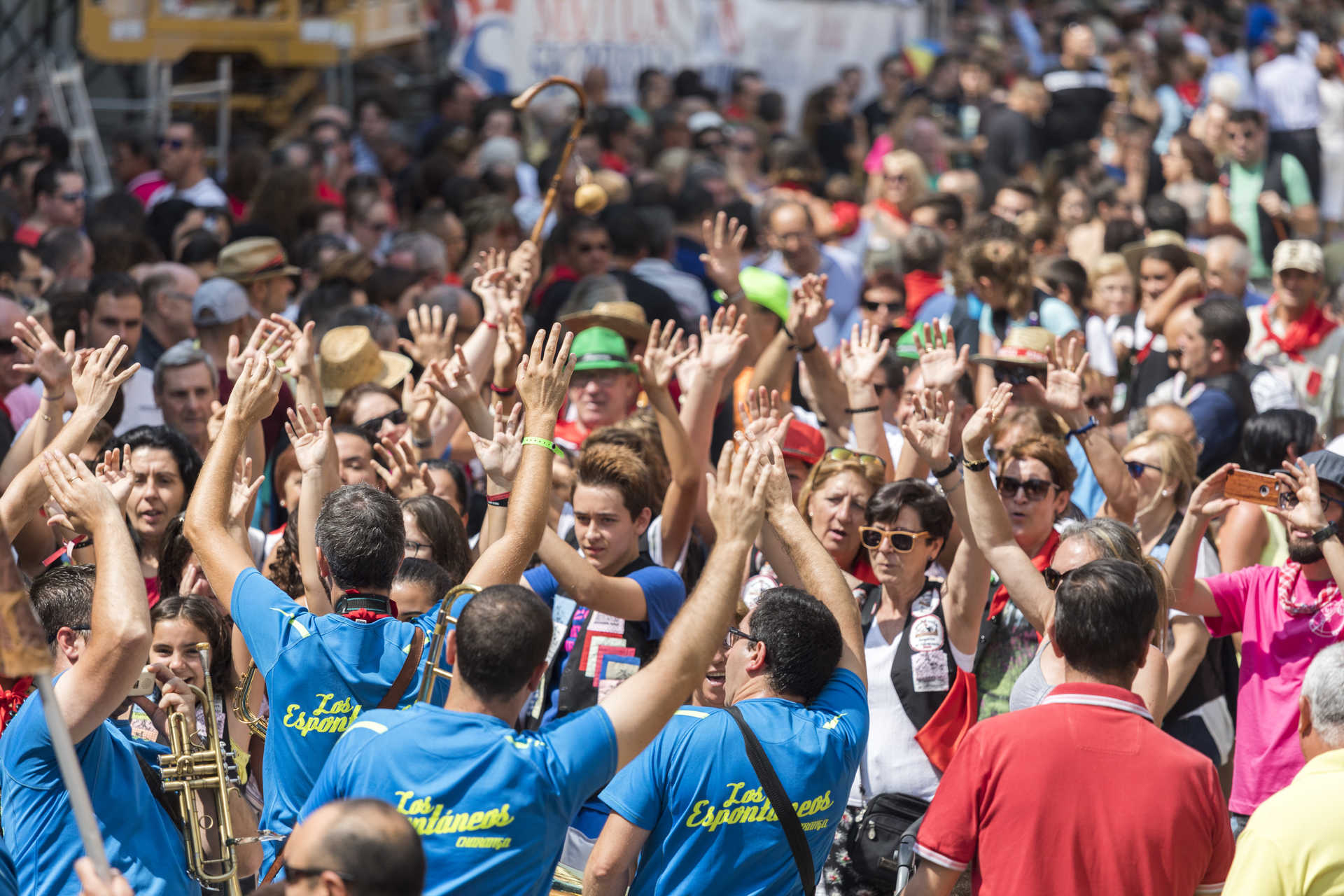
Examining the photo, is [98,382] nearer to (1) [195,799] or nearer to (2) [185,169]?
(1) [195,799]

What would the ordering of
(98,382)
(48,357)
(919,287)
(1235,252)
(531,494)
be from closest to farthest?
1. (531,494)
2. (98,382)
3. (48,357)
4. (919,287)
5. (1235,252)

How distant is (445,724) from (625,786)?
633mm

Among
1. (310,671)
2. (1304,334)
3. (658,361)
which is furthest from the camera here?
(1304,334)

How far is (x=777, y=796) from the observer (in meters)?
3.53

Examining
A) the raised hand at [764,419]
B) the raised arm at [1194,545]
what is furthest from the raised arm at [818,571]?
the raised arm at [1194,545]

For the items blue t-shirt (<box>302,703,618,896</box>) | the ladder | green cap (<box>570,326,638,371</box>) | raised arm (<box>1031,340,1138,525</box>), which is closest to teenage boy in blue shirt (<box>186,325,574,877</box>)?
blue t-shirt (<box>302,703,618,896</box>)

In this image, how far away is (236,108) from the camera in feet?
48.8

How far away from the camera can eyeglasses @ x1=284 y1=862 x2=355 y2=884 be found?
2.60 metres

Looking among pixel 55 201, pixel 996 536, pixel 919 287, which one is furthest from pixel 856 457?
pixel 55 201

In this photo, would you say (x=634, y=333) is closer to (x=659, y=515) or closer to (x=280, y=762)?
(x=659, y=515)

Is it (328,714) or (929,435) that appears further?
(929,435)

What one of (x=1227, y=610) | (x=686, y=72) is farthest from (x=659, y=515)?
(x=686, y=72)

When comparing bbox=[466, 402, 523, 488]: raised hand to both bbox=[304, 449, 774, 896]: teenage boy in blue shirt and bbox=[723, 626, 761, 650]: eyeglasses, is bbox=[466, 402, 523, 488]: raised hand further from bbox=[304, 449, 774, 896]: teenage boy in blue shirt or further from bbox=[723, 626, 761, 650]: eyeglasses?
bbox=[304, 449, 774, 896]: teenage boy in blue shirt

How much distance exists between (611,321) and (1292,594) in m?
3.22
